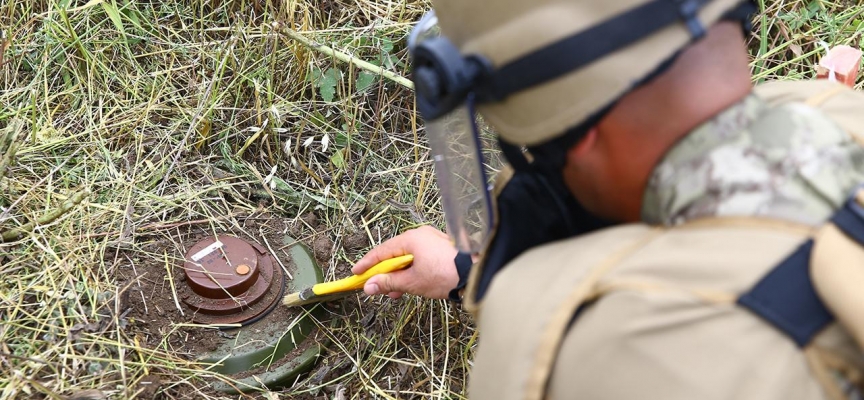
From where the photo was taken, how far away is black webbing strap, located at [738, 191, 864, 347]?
2.25ft

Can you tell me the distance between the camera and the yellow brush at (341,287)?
1.43m

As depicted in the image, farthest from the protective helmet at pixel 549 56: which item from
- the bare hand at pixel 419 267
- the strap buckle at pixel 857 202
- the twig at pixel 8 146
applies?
the twig at pixel 8 146

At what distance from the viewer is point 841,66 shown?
1453 millimetres

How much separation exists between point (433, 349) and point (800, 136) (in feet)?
3.30

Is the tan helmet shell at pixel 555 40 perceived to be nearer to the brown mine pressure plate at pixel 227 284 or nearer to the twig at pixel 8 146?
the brown mine pressure plate at pixel 227 284

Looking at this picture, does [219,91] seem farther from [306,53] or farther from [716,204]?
[716,204]

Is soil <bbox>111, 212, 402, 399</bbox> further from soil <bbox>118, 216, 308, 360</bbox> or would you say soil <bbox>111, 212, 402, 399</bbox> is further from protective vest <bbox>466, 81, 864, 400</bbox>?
protective vest <bbox>466, 81, 864, 400</bbox>

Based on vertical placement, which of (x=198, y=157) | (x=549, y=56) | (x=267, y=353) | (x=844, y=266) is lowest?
(x=267, y=353)

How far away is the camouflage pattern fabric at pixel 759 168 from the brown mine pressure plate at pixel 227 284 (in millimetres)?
960

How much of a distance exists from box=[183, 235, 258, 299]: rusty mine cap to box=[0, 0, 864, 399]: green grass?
8cm

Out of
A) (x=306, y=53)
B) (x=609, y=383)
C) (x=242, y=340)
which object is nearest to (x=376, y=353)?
(x=242, y=340)

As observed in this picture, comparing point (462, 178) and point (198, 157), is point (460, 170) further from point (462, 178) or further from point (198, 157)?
point (198, 157)

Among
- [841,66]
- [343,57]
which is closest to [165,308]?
[343,57]

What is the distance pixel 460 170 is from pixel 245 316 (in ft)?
2.18
